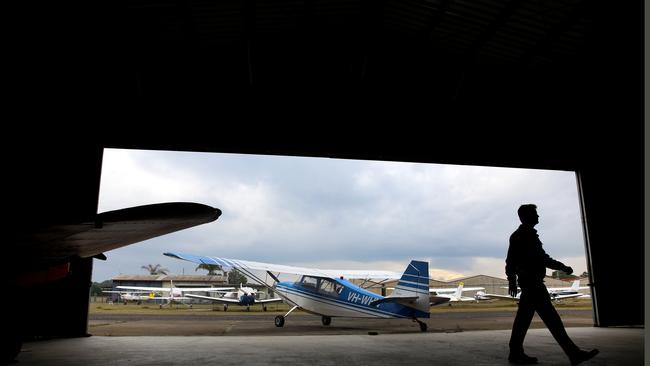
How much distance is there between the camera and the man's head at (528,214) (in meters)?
3.88

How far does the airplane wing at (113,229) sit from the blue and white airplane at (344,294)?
1003 centimetres

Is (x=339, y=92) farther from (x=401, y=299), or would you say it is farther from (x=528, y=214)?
(x=401, y=299)

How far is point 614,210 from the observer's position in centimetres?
1084

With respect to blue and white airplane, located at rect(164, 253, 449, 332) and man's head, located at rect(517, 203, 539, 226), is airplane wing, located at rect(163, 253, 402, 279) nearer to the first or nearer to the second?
blue and white airplane, located at rect(164, 253, 449, 332)

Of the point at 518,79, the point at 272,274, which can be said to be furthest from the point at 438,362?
the point at 272,274

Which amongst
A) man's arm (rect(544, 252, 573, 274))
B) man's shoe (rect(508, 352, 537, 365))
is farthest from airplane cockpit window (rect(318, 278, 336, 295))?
man's arm (rect(544, 252, 573, 274))

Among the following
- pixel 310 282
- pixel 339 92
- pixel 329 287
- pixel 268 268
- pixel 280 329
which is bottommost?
pixel 280 329

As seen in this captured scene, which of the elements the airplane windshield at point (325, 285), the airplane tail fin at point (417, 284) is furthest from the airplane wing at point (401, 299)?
the airplane windshield at point (325, 285)

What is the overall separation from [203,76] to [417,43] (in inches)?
187

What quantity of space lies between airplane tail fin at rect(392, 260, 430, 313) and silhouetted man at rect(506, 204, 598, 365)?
32.9 feet

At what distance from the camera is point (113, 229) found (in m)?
2.58

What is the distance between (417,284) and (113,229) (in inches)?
489

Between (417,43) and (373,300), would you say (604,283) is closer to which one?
(373,300)

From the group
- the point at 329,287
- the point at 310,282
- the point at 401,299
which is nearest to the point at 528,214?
the point at 401,299
